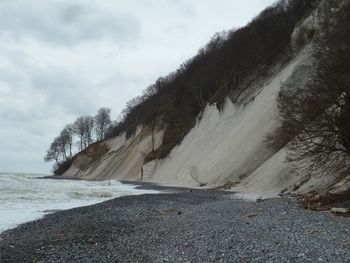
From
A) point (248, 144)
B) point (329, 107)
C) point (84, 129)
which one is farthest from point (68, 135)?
point (329, 107)

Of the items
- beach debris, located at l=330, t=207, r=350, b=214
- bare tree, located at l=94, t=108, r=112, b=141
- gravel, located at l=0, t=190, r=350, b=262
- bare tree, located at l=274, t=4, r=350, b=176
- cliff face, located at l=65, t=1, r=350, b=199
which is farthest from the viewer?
bare tree, located at l=94, t=108, r=112, b=141

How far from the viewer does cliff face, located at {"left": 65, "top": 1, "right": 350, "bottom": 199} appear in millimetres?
25938

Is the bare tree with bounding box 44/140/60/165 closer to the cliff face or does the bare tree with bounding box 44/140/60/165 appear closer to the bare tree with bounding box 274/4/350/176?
the cliff face

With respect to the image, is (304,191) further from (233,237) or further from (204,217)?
(233,237)

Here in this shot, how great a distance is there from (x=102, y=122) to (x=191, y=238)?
113 m

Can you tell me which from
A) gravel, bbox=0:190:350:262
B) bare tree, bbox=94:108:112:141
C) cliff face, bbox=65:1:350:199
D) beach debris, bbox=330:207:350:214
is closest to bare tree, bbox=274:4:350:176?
cliff face, bbox=65:1:350:199

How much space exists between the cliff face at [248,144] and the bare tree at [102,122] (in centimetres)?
5865

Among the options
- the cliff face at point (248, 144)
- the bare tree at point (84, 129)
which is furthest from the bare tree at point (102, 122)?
the cliff face at point (248, 144)

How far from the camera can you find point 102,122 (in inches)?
4779

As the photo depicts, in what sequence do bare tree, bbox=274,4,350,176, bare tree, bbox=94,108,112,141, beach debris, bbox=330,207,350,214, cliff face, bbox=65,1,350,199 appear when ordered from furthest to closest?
bare tree, bbox=94,108,112,141
cliff face, bbox=65,1,350,199
bare tree, bbox=274,4,350,176
beach debris, bbox=330,207,350,214

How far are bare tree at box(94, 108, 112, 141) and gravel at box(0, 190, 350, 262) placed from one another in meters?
108

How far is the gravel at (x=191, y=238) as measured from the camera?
8164 millimetres

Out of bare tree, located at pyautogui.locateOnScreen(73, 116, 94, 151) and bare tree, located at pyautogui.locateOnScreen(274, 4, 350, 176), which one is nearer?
bare tree, located at pyautogui.locateOnScreen(274, 4, 350, 176)

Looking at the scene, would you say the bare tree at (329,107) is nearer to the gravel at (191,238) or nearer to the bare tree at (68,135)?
the gravel at (191,238)
